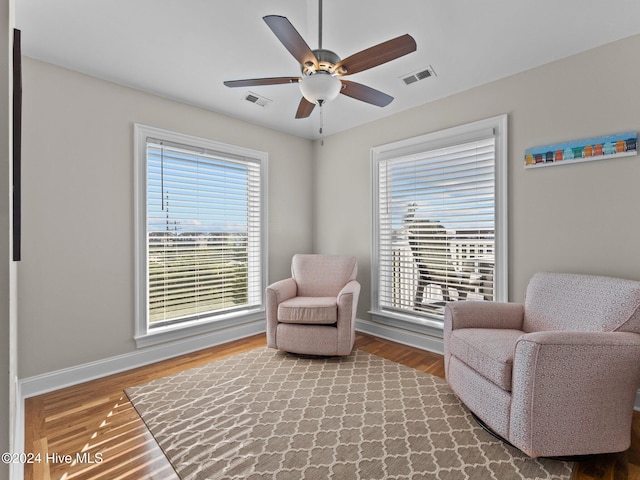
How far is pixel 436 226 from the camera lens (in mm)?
3160

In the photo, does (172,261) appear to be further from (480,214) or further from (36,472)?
(480,214)

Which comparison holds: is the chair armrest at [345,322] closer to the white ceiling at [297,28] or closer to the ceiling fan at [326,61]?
the ceiling fan at [326,61]

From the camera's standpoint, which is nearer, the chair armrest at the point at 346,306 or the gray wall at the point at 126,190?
the gray wall at the point at 126,190

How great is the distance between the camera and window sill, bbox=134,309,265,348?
9.48 ft

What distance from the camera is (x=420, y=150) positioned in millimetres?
3229

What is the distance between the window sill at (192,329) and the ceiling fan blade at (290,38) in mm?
2575

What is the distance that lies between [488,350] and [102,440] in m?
2.26

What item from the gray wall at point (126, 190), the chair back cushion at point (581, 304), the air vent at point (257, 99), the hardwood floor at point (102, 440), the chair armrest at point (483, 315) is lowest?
the hardwood floor at point (102, 440)

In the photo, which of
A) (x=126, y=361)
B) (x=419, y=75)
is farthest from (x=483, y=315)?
(x=126, y=361)

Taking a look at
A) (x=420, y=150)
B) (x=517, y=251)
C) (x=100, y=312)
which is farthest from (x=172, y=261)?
(x=517, y=251)

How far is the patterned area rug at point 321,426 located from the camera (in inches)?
62.7

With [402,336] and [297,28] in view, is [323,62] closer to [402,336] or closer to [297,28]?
[297,28]

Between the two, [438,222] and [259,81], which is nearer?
[259,81]

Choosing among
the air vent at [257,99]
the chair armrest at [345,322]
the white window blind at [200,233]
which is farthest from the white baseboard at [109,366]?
the air vent at [257,99]
